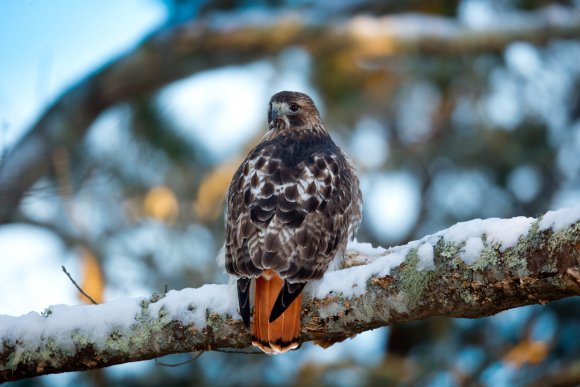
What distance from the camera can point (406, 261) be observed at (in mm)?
3836

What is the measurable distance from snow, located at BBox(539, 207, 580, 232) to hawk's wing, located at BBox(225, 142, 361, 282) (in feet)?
4.21

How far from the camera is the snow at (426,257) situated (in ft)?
12.2

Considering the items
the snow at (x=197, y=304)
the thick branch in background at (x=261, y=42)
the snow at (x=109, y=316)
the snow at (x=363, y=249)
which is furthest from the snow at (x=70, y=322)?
the thick branch in background at (x=261, y=42)

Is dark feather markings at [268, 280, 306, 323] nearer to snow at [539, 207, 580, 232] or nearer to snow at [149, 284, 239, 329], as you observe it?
snow at [149, 284, 239, 329]

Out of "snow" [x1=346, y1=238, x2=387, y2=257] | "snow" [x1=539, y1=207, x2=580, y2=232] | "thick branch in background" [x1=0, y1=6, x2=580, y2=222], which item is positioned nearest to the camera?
"snow" [x1=539, y1=207, x2=580, y2=232]

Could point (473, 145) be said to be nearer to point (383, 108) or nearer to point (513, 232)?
point (383, 108)

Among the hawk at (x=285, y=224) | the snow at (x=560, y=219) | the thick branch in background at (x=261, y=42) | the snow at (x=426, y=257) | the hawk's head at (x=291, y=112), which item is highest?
the thick branch in background at (x=261, y=42)

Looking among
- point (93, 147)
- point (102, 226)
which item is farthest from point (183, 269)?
point (93, 147)

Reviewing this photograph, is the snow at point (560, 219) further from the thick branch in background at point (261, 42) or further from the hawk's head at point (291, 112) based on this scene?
the thick branch in background at point (261, 42)

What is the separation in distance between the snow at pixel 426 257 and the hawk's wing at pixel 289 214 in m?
0.75

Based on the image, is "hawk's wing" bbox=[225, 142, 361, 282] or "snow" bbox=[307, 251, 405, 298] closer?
"snow" bbox=[307, 251, 405, 298]

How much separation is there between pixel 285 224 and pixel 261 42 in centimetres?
653

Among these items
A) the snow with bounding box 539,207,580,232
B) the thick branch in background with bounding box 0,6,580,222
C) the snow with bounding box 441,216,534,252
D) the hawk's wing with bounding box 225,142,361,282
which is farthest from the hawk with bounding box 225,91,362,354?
the thick branch in background with bounding box 0,6,580,222

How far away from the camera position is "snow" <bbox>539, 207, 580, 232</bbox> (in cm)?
332
